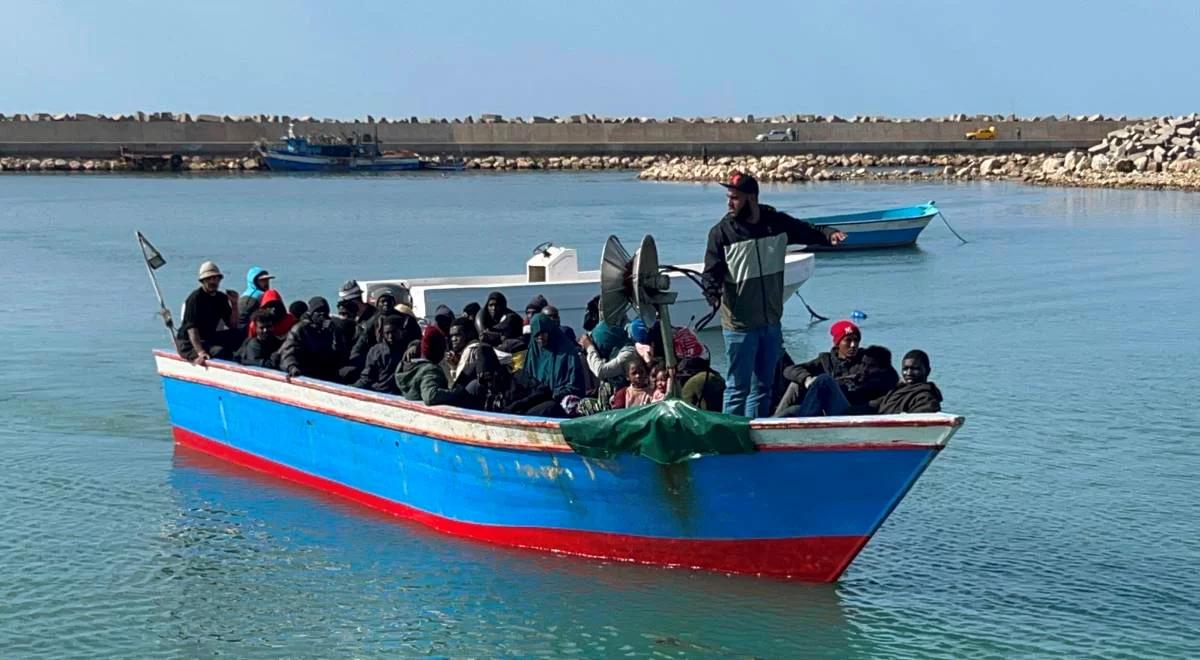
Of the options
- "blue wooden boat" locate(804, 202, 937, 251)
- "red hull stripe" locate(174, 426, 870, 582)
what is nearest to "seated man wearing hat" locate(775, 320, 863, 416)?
"red hull stripe" locate(174, 426, 870, 582)

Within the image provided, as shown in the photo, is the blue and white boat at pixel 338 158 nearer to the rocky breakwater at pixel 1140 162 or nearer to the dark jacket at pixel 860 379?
the rocky breakwater at pixel 1140 162

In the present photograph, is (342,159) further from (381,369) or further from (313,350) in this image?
(381,369)

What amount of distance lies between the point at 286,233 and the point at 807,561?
36.6 meters

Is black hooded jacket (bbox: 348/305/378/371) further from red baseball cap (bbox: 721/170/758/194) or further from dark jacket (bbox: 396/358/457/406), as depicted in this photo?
red baseball cap (bbox: 721/170/758/194)

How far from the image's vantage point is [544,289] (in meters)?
20.8

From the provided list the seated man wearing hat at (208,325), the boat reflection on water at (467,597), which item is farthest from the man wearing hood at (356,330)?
the boat reflection on water at (467,597)

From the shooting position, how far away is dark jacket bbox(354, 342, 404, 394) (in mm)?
12438

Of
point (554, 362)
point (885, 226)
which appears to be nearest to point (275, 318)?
point (554, 362)

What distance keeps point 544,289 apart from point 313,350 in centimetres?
789

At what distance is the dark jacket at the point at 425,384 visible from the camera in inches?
443

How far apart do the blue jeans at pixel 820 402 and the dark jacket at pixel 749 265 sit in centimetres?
52

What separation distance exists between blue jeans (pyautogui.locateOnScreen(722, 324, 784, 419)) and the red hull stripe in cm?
88

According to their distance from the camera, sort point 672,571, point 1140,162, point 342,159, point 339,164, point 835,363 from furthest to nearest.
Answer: point 342,159
point 339,164
point 1140,162
point 835,363
point 672,571

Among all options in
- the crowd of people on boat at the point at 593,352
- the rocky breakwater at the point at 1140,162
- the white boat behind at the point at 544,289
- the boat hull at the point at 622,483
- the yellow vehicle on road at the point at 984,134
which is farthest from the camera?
the yellow vehicle on road at the point at 984,134
